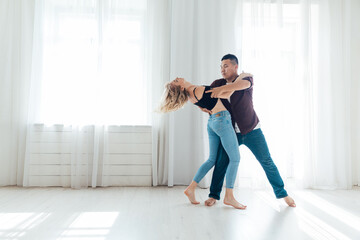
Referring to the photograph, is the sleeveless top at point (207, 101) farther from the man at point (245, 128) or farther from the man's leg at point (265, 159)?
the man's leg at point (265, 159)

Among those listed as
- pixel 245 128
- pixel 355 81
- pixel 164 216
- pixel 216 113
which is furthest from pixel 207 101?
pixel 355 81

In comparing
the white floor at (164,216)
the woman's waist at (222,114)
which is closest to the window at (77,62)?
the white floor at (164,216)

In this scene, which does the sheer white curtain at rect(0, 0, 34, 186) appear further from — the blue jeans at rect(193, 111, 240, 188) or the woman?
the blue jeans at rect(193, 111, 240, 188)

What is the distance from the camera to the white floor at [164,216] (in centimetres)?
183

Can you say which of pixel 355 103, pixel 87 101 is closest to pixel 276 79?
pixel 355 103

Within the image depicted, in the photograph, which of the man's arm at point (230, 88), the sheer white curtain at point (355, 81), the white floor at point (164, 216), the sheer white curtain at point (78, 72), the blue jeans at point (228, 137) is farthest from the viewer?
the sheer white curtain at point (355, 81)

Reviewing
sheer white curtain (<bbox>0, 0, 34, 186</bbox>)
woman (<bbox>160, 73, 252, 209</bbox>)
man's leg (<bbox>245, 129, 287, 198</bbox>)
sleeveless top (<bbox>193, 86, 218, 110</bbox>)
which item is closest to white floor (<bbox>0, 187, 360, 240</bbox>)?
man's leg (<bbox>245, 129, 287, 198</bbox>)

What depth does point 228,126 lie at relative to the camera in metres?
2.44

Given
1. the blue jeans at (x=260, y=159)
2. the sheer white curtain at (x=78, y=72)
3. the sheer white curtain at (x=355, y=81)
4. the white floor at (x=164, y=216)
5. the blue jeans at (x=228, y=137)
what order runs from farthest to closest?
1. the sheer white curtain at (x=355, y=81)
2. the sheer white curtain at (x=78, y=72)
3. the blue jeans at (x=260, y=159)
4. the blue jeans at (x=228, y=137)
5. the white floor at (x=164, y=216)

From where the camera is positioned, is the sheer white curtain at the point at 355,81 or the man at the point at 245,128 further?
the sheer white curtain at the point at 355,81

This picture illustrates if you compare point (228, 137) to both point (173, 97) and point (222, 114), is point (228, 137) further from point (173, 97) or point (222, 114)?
point (173, 97)

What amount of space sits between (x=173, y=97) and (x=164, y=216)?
3.26 ft

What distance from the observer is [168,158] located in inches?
133

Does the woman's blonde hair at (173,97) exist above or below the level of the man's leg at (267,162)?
above
